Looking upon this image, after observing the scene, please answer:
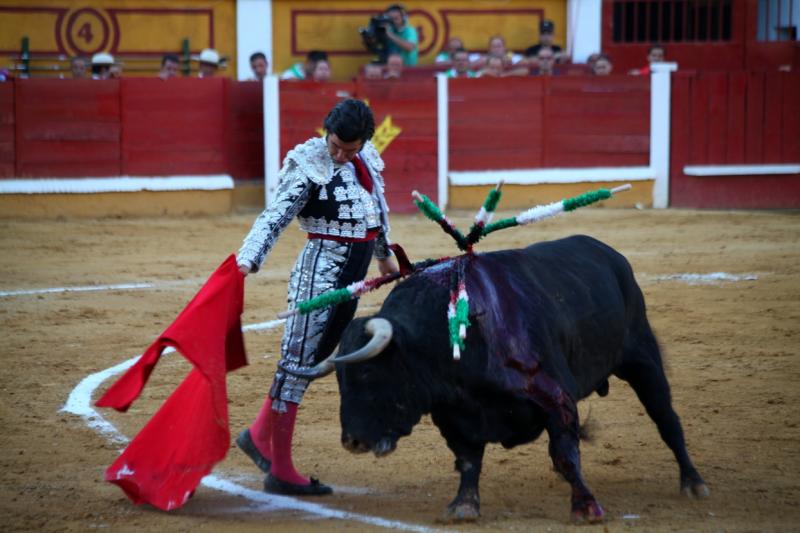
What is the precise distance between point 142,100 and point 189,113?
40cm

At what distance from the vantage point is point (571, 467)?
318 cm

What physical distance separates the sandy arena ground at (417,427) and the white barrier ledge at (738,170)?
2.51 m

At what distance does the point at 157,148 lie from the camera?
33.7 feet

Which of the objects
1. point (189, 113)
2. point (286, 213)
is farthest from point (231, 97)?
point (286, 213)

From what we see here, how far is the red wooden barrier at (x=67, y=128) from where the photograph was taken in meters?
9.91

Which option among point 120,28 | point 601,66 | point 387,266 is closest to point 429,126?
point 601,66

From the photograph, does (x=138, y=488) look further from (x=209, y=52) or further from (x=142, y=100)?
(x=209, y=52)

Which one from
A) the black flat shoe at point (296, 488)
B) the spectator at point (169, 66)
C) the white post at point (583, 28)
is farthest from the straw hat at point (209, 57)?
the black flat shoe at point (296, 488)

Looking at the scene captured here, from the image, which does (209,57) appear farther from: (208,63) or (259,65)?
(259,65)

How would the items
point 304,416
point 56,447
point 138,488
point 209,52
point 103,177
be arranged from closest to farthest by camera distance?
1. point 138,488
2. point 56,447
3. point 304,416
4. point 103,177
5. point 209,52

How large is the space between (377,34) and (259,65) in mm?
1170

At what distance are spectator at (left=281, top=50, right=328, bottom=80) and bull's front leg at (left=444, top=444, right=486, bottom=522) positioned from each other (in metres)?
7.56

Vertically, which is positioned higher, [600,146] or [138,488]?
[600,146]

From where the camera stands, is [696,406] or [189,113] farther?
[189,113]
